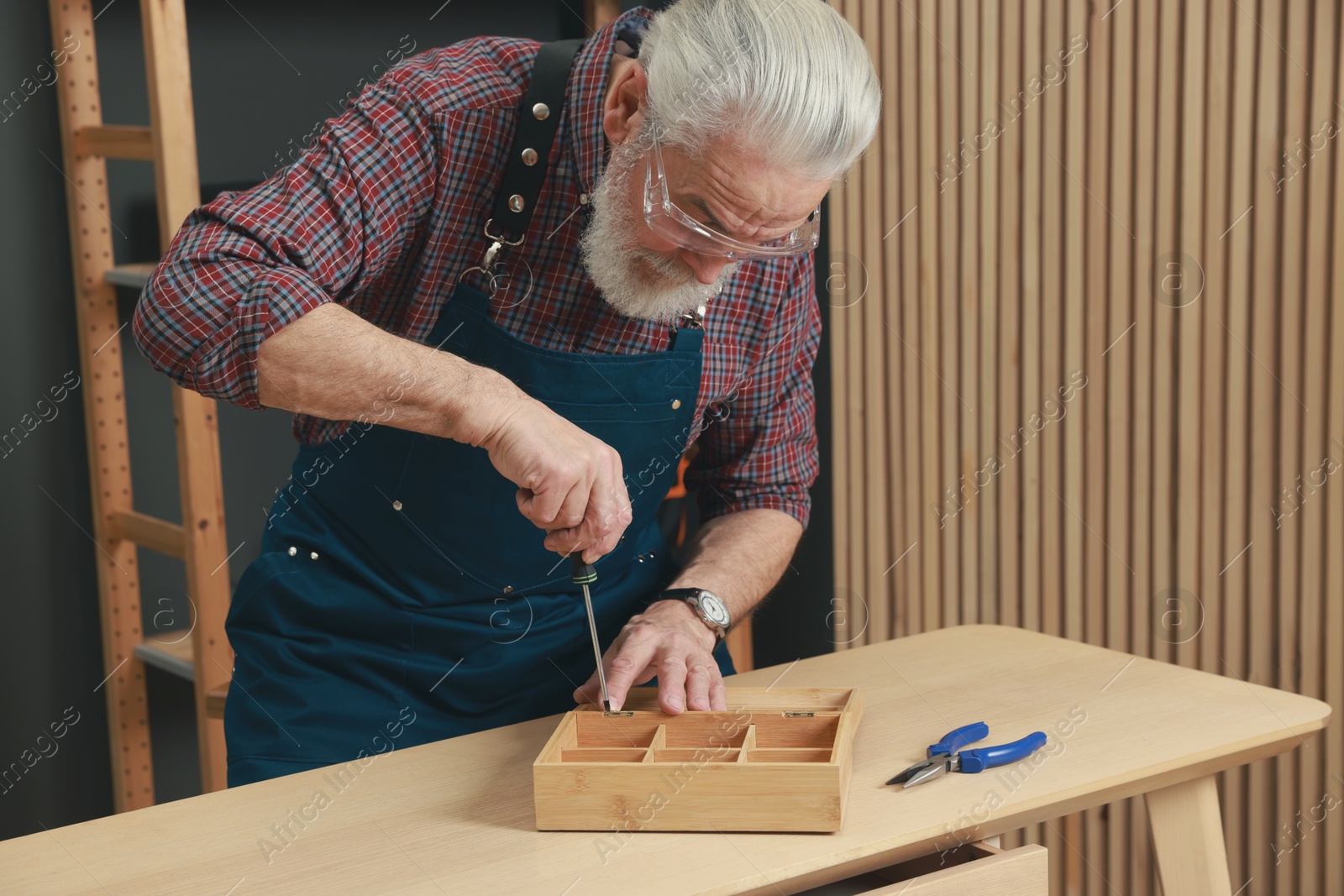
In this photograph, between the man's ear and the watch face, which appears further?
the watch face

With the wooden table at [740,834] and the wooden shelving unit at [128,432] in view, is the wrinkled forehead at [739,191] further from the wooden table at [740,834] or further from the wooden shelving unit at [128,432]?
the wooden shelving unit at [128,432]

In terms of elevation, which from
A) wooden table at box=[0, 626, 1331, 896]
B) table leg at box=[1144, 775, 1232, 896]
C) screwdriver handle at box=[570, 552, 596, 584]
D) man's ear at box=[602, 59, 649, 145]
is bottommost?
table leg at box=[1144, 775, 1232, 896]

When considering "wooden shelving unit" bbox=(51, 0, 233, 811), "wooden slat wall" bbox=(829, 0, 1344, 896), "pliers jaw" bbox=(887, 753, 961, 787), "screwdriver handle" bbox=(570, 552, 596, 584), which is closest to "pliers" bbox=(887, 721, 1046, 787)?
"pliers jaw" bbox=(887, 753, 961, 787)

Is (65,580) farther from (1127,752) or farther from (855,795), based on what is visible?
(1127,752)

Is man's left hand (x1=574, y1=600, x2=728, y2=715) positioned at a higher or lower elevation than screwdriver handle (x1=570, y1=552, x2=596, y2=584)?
lower

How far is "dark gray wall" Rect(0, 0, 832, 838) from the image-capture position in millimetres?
2855

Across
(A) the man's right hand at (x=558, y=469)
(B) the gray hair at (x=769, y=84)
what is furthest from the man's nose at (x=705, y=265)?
(A) the man's right hand at (x=558, y=469)

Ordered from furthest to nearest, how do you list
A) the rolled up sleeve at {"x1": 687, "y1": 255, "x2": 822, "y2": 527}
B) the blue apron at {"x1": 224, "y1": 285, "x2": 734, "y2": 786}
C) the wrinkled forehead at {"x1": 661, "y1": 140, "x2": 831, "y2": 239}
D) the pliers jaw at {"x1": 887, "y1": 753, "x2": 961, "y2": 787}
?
1. the rolled up sleeve at {"x1": 687, "y1": 255, "x2": 822, "y2": 527}
2. the blue apron at {"x1": 224, "y1": 285, "x2": 734, "y2": 786}
3. the wrinkled forehead at {"x1": 661, "y1": 140, "x2": 831, "y2": 239}
4. the pliers jaw at {"x1": 887, "y1": 753, "x2": 961, "y2": 787}

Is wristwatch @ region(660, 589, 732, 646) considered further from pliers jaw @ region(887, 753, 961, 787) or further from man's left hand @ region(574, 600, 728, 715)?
pliers jaw @ region(887, 753, 961, 787)

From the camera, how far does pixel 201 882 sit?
4.09ft

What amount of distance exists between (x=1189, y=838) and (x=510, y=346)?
1.09 metres

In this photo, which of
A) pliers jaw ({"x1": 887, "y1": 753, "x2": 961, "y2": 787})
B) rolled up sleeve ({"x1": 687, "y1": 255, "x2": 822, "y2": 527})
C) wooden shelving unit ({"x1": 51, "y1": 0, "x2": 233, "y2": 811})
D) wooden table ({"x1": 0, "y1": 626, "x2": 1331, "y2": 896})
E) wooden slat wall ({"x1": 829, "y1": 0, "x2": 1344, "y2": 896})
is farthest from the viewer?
wooden shelving unit ({"x1": 51, "y1": 0, "x2": 233, "y2": 811})

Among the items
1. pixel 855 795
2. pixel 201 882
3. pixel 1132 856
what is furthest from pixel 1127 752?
pixel 1132 856

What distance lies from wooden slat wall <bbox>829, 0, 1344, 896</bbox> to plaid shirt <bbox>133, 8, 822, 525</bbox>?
85cm
